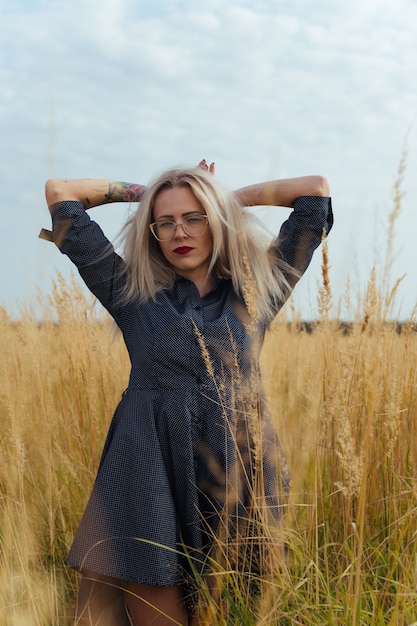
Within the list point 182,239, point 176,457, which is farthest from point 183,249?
point 176,457

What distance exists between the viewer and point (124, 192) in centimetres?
215

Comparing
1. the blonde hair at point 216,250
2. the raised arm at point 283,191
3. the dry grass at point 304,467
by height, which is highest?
the raised arm at point 283,191

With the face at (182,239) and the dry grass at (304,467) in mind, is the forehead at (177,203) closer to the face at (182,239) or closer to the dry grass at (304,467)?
the face at (182,239)

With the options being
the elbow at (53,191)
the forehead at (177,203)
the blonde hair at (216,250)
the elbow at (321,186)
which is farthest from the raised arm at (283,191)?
the elbow at (53,191)

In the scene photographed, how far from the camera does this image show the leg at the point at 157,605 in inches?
64.9

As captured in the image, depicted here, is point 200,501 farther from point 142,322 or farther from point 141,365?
point 142,322

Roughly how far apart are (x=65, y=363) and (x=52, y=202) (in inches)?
44.3

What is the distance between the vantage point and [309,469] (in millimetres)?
2234

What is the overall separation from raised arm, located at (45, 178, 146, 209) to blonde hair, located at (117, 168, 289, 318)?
0.60 ft

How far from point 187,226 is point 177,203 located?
7cm

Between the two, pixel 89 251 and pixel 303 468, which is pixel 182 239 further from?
pixel 303 468

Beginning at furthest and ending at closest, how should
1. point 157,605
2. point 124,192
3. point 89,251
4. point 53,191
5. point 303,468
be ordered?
1. point 303,468
2. point 124,192
3. point 53,191
4. point 89,251
5. point 157,605

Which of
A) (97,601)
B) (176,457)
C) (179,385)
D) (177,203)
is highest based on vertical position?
(177,203)

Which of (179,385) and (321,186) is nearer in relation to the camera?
(179,385)
